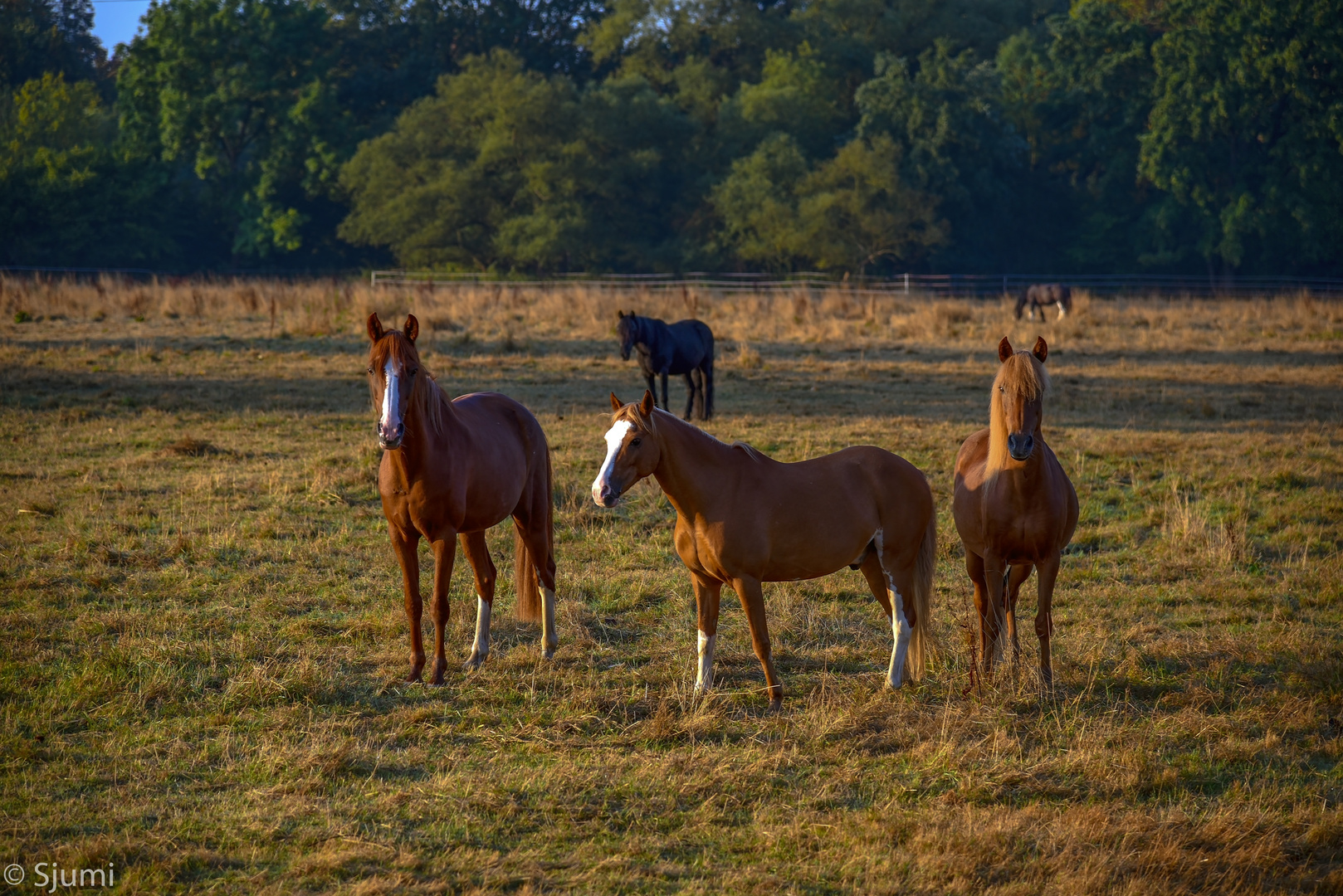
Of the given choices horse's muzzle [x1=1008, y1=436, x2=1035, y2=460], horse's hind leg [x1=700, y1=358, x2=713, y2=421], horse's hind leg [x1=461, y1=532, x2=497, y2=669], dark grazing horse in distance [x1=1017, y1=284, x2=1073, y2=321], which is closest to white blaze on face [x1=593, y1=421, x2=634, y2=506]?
horse's hind leg [x1=461, y1=532, x2=497, y2=669]

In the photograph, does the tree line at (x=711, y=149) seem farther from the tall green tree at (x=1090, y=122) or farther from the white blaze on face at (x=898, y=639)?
the white blaze on face at (x=898, y=639)

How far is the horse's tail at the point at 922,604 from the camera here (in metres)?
5.76

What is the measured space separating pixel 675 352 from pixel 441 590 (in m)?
9.41

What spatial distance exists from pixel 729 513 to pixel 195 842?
271 centimetres

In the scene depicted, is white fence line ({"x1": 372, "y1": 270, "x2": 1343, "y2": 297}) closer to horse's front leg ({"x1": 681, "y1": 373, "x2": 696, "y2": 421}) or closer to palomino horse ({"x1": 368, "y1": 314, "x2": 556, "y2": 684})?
horse's front leg ({"x1": 681, "y1": 373, "x2": 696, "y2": 421})

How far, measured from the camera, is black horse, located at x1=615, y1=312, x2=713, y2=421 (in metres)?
15.0

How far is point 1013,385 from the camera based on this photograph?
17.7ft

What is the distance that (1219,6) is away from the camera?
145ft

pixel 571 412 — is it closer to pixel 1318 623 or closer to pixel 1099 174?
pixel 1318 623

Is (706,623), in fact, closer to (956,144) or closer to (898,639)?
(898,639)

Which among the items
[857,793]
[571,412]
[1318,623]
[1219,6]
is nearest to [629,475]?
[857,793]

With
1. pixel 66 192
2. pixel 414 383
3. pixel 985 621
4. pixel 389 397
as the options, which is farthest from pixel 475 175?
pixel 985 621

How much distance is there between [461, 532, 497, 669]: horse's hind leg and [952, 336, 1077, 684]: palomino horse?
2.68m

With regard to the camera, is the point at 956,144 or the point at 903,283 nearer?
the point at 903,283
